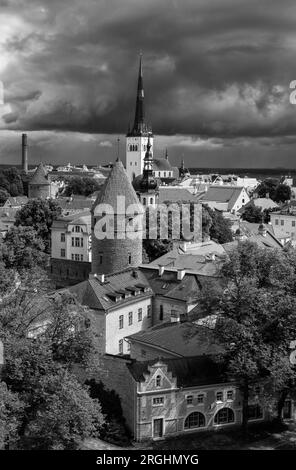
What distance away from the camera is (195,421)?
32.3m

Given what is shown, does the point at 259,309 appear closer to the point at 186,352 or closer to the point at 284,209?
the point at 186,352

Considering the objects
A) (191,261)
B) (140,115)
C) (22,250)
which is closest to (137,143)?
(140,115)

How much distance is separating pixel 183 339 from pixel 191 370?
3.25 m

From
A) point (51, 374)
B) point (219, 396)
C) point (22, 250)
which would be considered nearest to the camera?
point (51, 374)

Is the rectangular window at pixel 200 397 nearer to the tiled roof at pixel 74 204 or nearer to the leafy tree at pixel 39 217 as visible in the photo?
the leafy tree at pixel 39 217

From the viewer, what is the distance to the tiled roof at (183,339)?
34.2m

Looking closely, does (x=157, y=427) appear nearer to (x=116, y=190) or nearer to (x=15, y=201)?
(x=116, y=190)

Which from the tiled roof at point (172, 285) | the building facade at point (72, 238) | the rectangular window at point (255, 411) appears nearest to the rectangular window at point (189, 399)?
the rectangular window at point (255, 411)

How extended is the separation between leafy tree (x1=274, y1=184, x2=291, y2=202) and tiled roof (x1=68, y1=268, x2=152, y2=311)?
85085 mm

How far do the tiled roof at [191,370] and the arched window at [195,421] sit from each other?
1.52 m

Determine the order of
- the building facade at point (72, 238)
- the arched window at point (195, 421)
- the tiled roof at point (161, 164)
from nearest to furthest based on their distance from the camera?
the arched window at point (195, 421) < the building facade at point (72, 238) < the tiled roof at point (161, 164)

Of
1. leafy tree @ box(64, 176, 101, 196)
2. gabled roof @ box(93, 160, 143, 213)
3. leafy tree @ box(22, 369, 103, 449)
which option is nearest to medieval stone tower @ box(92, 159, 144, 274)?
gabled roof @ box(93, 160, 143, 213)

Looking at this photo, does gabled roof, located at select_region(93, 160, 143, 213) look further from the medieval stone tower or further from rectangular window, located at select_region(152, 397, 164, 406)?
rectangular window, located at select_region(152, 397, 164, 406)

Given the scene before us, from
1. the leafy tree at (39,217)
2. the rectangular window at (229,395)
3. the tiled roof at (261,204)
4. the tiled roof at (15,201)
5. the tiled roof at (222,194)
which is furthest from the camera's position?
the tiled roof at (222,194)
